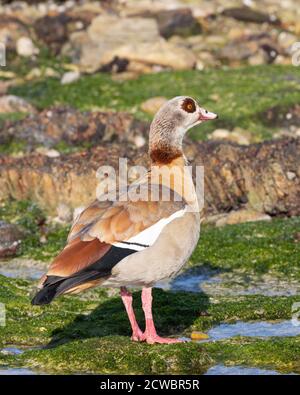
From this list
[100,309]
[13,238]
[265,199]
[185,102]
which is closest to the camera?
[185,102]

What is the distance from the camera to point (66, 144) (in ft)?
72.9

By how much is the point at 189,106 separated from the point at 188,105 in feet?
0.05

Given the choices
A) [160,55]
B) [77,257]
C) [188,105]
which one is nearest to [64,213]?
[188,105]

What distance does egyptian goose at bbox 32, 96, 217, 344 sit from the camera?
10.2 m

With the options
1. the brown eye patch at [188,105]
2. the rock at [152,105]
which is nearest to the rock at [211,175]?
the rock at [152,105]

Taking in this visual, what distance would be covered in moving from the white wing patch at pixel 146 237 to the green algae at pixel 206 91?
11786 mm

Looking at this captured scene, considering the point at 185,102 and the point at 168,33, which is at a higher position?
the point at 185,102

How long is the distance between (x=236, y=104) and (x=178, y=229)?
13406 millimetres

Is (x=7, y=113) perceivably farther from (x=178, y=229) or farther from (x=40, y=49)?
(x=178, y=229)

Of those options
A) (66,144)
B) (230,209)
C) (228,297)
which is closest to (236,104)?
(66,144)

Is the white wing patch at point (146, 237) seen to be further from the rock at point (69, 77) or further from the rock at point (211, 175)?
the rock at point (69, 77)

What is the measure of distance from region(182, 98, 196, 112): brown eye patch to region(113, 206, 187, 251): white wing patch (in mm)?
1441

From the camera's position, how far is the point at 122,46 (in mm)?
27641

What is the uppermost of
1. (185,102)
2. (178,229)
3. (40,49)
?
(185,102)
